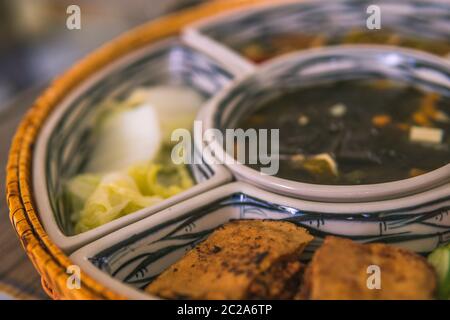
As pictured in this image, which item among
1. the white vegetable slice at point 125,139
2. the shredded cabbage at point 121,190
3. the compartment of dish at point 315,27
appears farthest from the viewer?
the compartment of dish at point 315,27

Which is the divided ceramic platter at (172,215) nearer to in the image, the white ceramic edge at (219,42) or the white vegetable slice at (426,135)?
the white ceramic edge at (219,42)

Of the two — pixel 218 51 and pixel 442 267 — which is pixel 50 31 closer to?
pixel 218 51

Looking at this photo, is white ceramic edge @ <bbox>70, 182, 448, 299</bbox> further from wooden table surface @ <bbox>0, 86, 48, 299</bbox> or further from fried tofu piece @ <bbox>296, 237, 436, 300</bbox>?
wooden table surface @ <bbox>0, 86, 48, 299</bbox>

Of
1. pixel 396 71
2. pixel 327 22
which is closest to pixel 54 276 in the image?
pixel 396 71

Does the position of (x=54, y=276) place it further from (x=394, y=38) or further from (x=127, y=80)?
(x=394, y=38)

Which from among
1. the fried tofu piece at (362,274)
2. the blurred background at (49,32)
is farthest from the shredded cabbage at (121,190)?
the blurred background at (49,32)

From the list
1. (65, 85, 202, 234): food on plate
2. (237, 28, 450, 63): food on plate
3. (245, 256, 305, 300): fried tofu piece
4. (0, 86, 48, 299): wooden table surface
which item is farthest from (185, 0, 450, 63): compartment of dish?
(245, 256, 305, 300): fried tofu piece

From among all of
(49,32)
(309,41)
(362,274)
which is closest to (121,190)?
(362,274)
